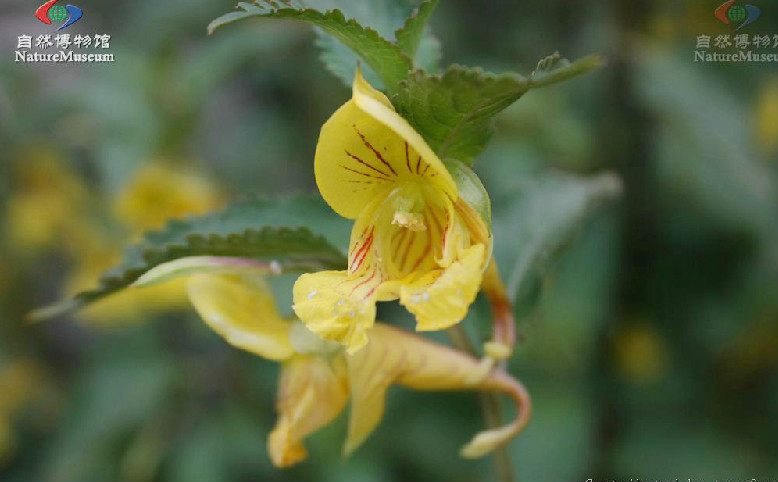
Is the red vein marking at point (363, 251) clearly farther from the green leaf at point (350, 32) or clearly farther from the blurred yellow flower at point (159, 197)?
the blurred yellow flower at point (159, 197)

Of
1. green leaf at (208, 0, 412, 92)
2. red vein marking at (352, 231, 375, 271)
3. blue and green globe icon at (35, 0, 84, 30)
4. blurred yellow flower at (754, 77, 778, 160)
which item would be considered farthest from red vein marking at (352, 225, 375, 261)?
blurred yellow flower at (754, 77, 778, 160)

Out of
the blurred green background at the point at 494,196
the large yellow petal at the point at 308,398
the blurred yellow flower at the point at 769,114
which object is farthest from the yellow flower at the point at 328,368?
the blurred yellow flower at the point at 769,114

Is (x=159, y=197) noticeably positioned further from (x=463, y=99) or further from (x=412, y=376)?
(x=463, y=99)

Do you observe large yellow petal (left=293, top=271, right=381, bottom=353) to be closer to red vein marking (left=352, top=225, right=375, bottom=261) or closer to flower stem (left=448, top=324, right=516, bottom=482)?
red vein marking (left=352, top=225, right=375, bottom=261)

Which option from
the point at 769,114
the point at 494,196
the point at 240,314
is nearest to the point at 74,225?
the point at 494,196

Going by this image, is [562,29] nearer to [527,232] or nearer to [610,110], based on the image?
[610,110]

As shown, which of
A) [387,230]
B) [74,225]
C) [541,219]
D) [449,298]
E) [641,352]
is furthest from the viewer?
[74,225]
